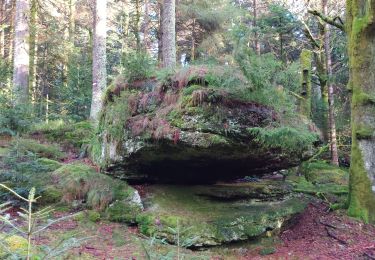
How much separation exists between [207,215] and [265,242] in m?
1.22

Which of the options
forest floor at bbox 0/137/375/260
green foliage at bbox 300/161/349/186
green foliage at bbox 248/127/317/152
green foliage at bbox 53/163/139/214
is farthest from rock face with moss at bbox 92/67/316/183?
green foliage at bbox 300/161/349/186

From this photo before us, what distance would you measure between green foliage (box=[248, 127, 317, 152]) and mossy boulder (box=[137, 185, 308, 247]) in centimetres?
155

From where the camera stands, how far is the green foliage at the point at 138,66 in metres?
7.09

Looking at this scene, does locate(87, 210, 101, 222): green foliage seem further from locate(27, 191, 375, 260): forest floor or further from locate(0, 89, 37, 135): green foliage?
locate(0, 89, 37, 135): green foliage

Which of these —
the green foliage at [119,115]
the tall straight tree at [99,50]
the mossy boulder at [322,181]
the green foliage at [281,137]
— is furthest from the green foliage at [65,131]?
the green foliage at [281,137]

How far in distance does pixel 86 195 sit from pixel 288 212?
13.9 feet

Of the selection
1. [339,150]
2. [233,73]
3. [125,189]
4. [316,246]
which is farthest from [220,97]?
[339,150]

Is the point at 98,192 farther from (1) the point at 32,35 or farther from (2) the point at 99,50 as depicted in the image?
(1) the point at 32,35

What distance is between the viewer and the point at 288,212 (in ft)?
24.4

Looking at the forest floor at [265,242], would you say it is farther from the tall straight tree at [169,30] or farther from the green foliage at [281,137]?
the tall straight tree at [169,30]

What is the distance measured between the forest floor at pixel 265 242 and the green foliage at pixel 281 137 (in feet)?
6.16

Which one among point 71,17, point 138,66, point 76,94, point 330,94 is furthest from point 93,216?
point 71,17

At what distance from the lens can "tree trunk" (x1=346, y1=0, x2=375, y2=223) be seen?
7480mm

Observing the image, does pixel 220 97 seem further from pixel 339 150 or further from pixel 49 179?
pixel 339 150
